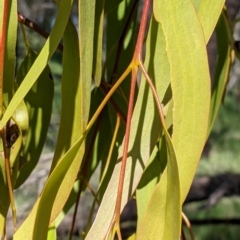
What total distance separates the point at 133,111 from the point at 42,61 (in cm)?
12

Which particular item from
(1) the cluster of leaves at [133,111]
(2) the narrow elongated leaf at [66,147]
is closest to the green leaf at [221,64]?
(1) the cluster of leaves at [133,111]

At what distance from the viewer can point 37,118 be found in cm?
71

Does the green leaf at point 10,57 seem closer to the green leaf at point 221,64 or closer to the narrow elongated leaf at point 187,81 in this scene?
the narrow elongated leaf at point 187,81

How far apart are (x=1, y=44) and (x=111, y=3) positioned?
0.24 metres

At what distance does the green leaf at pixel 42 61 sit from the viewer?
43cm

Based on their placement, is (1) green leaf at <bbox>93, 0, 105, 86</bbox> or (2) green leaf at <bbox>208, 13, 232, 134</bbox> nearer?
(1) green leaf at <bbox>93, 0, 105, 86</bbox>

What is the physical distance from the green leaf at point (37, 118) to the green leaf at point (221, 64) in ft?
0.69

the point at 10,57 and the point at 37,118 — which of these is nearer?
the point at 10,57

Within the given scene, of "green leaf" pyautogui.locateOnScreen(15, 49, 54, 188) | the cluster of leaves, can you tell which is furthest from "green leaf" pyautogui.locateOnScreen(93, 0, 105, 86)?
"green leaf" pyautogui.locateOnScreen(15, 49, 54, 188)

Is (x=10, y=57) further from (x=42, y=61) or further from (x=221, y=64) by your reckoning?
(x=221, y=64)

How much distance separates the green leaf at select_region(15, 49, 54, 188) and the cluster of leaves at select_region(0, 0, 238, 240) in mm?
68

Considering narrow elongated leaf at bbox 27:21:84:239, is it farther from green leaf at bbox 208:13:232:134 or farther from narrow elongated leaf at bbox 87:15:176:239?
green leaf at bbox 208:13:232:134

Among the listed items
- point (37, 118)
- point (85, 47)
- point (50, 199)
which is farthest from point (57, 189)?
point (37, 118)

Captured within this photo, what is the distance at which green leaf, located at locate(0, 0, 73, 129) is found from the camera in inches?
16.9
